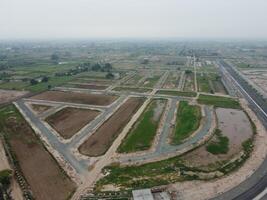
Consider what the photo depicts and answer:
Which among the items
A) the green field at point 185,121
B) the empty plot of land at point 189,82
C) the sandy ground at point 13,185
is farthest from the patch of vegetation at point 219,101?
the sandy ground at point 13,185

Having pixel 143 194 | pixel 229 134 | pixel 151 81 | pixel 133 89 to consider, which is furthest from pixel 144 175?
pixel 151 81

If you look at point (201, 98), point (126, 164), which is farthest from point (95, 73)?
point (126, 164)

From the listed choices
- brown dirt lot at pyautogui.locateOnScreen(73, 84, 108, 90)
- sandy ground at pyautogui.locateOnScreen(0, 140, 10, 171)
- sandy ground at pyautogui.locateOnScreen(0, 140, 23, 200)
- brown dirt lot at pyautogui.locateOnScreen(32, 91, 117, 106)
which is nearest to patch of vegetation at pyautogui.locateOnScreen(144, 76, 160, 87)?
brown dirt lot at pyautogui.locateOnScreen(73, 84, 108, 90)

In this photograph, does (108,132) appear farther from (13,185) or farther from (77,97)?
(77,97)

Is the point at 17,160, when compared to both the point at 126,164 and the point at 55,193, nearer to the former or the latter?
the point at 55,193

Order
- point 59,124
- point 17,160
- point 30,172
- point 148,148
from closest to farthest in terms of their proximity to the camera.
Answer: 1. point 30,172
2. point 17,160
3. point 148,148
4. point 59,124

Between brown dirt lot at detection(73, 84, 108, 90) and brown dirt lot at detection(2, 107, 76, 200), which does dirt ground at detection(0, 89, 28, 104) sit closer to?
brown dirt lot at detection(73, 84, 108, 90)
